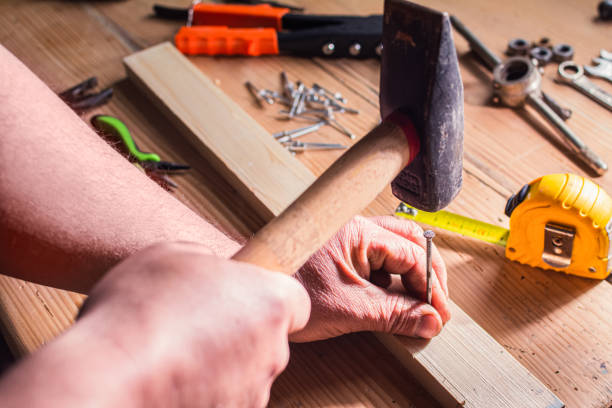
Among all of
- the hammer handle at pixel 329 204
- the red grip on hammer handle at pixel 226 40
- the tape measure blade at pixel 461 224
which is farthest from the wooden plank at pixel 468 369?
the red grip on hammer handle at pixel 226 40

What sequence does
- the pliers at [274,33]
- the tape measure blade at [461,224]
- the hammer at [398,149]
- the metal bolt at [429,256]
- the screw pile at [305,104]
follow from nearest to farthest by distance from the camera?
the hammer at [398,149], the metal bolt at [429,256], the tape measure blade at [461,224], the screw pile at [305,104], the pliers at [274,33]

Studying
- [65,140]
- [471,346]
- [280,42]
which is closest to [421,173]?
[471,346]

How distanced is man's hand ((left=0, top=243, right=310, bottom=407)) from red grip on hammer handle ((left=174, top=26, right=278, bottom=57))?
1157mm

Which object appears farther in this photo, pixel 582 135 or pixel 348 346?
pixel 582 135

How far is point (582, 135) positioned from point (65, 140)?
128cm

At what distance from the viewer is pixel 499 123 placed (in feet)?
4.77

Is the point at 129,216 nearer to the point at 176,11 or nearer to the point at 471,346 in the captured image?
the point at 471,346

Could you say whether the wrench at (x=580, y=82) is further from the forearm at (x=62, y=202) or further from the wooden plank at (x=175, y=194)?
the forearm at (x=62, y=202)

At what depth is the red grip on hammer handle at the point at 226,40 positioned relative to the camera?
1.62 meters

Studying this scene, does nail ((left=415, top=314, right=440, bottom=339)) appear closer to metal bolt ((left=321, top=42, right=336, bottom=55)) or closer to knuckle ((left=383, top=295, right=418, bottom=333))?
knuckle ((left=383, top=295, right=418, bottom=333))

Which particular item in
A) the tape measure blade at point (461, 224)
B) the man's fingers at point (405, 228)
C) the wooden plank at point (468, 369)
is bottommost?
the wooden plank at point (468, 369)

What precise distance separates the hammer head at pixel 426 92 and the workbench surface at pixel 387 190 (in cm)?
32

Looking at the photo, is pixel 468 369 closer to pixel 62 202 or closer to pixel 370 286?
A: pixel 370 286

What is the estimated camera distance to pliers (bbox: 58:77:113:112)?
1483mm
